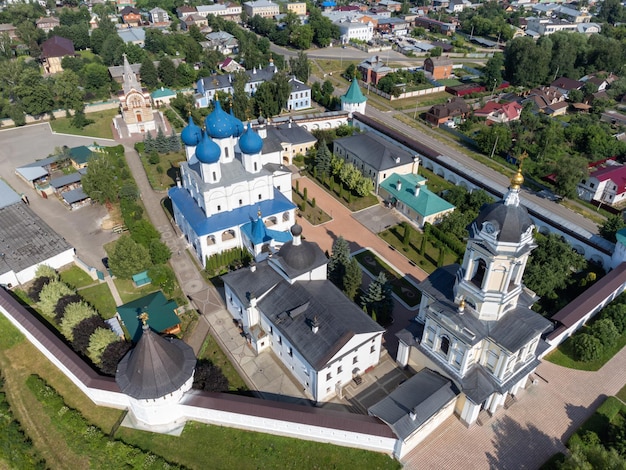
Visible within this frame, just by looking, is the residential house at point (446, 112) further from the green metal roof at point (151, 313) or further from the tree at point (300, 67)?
the green metal roof at point (151, 313)

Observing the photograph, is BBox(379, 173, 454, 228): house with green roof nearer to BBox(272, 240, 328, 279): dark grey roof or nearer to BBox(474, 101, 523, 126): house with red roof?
BBox(272, 240, 328, 279): dark grey roof

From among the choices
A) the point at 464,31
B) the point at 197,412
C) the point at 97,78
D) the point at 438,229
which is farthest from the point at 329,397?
the point at 464,31

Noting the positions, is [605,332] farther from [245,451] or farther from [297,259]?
[245,451]

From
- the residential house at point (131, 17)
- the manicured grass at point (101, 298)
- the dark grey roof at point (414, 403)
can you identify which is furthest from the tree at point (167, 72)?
the dark grey roof at point (414, 403)

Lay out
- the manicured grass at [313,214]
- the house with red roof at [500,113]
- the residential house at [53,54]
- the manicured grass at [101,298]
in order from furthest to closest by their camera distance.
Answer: the residential house at [53,54], the house with red roof at [500,113], the manicured grass at [313,214], the manicured grass at [101,298]

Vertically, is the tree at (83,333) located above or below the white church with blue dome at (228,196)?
below

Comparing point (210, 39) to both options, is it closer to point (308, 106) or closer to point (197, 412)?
point (308, 106)
